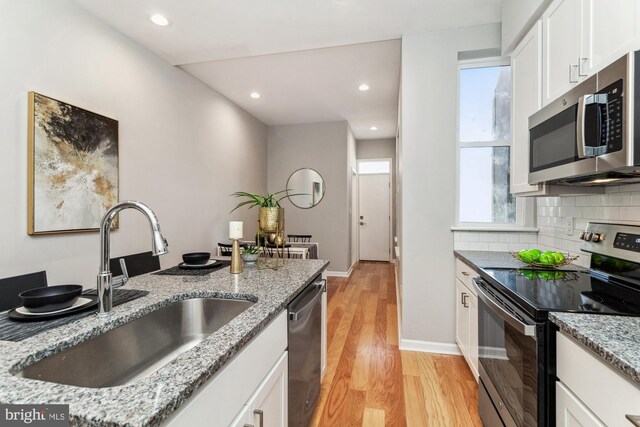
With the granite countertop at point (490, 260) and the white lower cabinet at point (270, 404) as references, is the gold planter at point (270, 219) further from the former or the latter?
the granite countertop at point (490, 260)

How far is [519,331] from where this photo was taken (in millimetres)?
1157

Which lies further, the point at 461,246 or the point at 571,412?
the point at 461,246

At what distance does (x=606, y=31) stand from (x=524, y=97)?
71 cm

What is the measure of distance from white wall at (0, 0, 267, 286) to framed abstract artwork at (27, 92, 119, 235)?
56mm

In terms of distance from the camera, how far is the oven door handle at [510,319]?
1078 millimetres

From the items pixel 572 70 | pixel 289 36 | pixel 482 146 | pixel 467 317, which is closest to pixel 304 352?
pixel 467 317

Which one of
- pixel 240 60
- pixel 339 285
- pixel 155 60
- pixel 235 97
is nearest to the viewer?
pixel 155 60

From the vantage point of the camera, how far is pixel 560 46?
1528mm

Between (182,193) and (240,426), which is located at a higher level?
(182,193)

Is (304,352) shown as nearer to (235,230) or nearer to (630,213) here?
(235,230)

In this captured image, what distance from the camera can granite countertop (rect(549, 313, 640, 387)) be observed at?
738 millimetres

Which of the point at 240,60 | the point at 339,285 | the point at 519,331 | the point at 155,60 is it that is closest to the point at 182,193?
the point at 155,60

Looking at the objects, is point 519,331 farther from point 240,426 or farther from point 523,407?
point 240,426

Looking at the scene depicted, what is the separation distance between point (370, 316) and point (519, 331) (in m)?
2.43
